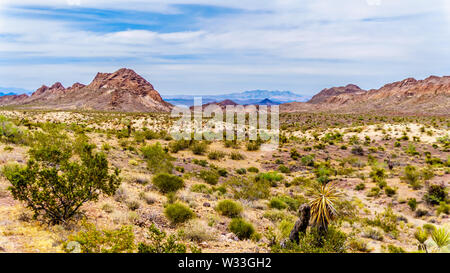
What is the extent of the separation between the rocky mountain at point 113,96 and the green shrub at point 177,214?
→ 337ft

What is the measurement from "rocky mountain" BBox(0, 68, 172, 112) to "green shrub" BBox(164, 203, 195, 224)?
10260cm

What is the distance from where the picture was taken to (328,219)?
6.76 m

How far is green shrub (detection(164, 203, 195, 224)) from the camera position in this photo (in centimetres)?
838

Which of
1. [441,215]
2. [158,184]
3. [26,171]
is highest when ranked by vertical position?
[26,171]

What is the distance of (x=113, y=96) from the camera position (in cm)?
11500

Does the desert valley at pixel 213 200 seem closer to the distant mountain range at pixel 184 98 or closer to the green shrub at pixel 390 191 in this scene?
the green shrub at pixel 390 191

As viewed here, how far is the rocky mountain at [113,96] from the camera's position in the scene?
10885 cm

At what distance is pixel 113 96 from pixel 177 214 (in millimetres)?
117163

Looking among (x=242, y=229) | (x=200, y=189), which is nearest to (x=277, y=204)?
(x=200, y=189)

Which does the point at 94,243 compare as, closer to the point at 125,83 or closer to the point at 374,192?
the point at 374,192
